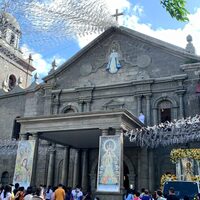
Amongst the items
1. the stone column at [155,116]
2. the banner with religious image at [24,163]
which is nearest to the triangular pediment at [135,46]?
the stone column at [155,116]

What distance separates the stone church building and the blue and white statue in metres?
0.07

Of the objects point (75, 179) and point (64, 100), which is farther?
point (64, 100)

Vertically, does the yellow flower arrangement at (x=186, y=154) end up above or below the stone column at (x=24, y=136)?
below

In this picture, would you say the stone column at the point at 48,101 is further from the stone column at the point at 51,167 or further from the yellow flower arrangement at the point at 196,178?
the yellow flower arrangement at the point at 196,178

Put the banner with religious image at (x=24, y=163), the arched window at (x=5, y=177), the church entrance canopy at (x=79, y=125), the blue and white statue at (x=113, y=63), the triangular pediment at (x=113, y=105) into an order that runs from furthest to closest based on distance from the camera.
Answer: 1. the arched window at (x=5, y=177)
2. the blue and white statue at (x=113, y=63)
3. the triangular pediment at (x=113, y=105)
4. the banner with religious image at (x=24, y=163)
5. the church entrance canopy at (x=79, y=125)

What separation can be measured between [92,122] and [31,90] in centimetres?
976

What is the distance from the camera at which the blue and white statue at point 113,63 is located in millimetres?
22516

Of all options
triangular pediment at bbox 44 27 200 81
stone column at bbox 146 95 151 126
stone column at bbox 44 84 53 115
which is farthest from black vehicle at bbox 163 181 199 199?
stone column at bbox 44 84 53 115

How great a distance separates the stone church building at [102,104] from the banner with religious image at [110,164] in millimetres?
680

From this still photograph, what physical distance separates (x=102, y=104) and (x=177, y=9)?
1711 centimetres

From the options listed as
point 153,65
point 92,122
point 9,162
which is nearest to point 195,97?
point 153,65

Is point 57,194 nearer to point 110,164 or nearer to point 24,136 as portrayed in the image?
point 110,164

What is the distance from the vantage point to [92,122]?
17.0 metres

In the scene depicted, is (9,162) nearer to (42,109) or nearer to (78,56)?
(42,109)
